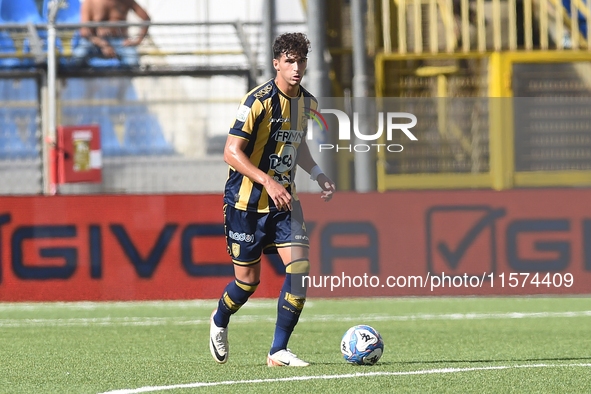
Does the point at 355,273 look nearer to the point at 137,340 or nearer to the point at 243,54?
the point at 137,340

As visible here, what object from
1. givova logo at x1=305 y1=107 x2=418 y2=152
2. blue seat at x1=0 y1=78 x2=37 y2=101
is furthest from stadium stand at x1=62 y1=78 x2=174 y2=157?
givova logo at x1=305 y1=107 x2=418 y2=152

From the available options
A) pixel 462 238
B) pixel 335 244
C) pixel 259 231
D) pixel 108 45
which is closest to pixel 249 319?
pixel 335 244

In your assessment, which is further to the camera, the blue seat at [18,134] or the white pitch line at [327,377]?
the blue seat at [18,134]

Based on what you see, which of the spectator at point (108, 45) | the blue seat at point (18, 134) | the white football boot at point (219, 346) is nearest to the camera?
the white football boot at point (219, 346)

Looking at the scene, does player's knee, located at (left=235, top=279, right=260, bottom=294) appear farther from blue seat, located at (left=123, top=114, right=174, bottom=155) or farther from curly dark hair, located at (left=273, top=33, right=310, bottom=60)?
blue seat, located at (left=123, top=114, right=174, bottom=155)

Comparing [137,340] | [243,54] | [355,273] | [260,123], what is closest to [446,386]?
[260,123]

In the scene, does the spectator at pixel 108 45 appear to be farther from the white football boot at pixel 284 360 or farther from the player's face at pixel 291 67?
the white football boot at pixel 284 360

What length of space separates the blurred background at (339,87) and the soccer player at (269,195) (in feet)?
19.3

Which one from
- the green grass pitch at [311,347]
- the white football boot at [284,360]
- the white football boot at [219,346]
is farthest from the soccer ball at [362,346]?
the white football boot at [219,346]

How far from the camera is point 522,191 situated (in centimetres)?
1035

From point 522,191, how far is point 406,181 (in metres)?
1.74

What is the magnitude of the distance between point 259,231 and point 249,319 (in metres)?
3.17

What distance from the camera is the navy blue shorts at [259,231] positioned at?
18.3 ft

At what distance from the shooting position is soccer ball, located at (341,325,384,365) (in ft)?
18.2
